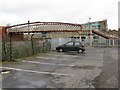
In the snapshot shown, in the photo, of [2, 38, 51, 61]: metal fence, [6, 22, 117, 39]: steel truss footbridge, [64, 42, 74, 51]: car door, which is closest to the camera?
[2, 38, 51, 61]: metal fence

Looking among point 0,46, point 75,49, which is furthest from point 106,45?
point 0,46

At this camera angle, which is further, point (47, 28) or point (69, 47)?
point (47, 28)

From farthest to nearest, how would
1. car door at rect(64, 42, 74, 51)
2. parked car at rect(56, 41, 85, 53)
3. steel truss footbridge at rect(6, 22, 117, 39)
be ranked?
steel truss footbridge at rect(6, 22, 117, 39), car door at rect(64, 42, 74, 51), parked car at rect(56, 41, 85, 53)

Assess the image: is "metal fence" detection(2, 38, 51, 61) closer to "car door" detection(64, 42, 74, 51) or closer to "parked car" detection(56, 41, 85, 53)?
"parked car" detection(56, 41, 85, 53)

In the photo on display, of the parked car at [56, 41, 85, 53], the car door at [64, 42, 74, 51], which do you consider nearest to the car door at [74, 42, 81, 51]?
the parked car at [56, 41, 85, 53]

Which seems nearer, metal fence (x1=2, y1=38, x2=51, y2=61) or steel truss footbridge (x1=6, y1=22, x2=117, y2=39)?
metal fence (x1=2, y1=38, x2=51, y2=61)

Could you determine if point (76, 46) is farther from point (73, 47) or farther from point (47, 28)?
point (47, 28)

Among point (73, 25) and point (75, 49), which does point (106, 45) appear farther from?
point (75, 49)

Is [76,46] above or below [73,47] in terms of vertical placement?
above

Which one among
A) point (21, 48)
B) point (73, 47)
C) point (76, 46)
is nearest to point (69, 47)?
point (73, 47)

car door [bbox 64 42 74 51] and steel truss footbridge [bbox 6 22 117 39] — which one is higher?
steel truss footbridge [bbox 6 22 117 39]

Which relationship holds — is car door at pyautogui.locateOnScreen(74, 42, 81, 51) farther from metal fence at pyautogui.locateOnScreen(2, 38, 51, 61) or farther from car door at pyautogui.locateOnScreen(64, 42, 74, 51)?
metal fence at pyautogui.locateOnScreen(2, 38, 51, 61)

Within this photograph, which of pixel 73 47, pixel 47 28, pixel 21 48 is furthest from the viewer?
pixel 47 28

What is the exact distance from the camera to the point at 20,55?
11734mm
